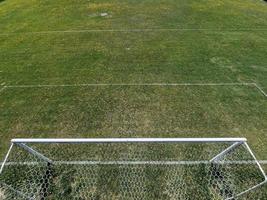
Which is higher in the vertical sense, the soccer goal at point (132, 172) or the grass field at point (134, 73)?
the soccer goal at point (132, 172)

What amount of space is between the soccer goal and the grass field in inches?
27.7

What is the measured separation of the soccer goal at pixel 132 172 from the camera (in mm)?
6227

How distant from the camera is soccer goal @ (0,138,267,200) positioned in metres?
6.23

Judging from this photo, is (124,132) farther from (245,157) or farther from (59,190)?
(245,157)

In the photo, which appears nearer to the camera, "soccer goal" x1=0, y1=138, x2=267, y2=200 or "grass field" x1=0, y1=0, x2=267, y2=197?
"soccer goal" x1=0, y1=138, x2=267, y2=200

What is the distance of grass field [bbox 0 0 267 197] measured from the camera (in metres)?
8.48

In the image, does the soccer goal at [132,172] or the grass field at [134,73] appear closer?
the soccer goal at [132,172]

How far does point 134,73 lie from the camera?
1124 cm

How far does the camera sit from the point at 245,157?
23.7 ft

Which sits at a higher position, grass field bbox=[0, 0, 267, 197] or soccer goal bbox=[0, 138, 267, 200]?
soccer goal bbox=[0, 138, 267, 200]

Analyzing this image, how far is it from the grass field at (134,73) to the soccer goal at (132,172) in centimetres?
70

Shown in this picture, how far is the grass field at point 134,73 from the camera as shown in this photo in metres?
8.48

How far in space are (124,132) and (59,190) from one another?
2.54m

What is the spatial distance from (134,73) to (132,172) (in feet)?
17.4
